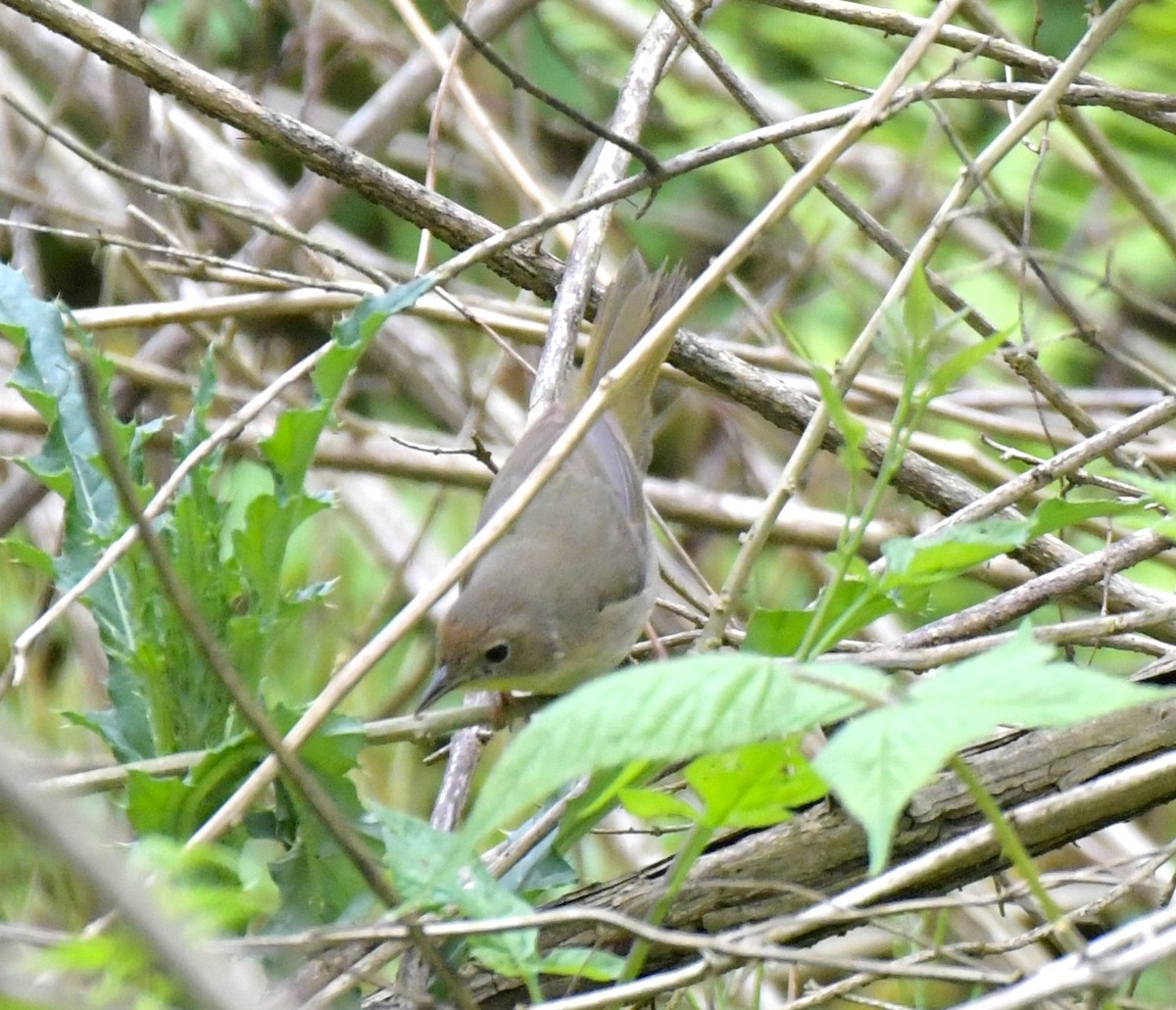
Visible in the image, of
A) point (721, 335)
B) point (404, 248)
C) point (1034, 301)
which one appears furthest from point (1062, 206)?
point (404, 248)

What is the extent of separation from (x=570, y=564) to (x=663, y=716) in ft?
6.84

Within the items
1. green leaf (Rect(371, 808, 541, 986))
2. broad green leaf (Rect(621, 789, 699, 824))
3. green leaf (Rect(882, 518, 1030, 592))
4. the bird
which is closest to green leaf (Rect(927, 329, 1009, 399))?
A: green leaf (Rect(882, 518, 1030, 592))

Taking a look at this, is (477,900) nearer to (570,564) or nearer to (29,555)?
(29,555)

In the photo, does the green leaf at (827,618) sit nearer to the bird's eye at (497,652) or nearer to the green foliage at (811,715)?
the green foliage at (811,715)

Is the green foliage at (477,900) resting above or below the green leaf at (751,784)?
below

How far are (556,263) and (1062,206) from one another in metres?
4.14

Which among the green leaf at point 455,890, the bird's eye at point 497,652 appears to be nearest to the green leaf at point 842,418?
the green leaf at point 455,890

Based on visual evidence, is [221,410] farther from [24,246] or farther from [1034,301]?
[1034,301]

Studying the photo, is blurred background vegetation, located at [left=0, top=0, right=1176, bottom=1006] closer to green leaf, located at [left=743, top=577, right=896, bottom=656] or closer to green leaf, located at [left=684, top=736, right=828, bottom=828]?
green leaf, located at [left=743, top=577, right=896, bottom=656]

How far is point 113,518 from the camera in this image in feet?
7.68

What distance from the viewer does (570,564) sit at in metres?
3.40

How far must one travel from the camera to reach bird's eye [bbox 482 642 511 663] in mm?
3092

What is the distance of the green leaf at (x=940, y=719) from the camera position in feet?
3.92

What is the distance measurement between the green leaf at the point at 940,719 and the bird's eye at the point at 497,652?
1.79 meters
